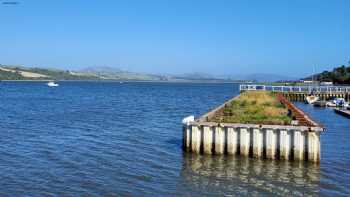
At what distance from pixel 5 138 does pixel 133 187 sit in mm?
19134

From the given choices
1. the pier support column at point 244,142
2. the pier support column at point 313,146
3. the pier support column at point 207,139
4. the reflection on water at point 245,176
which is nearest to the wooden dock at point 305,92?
the pier support column at point 207,139

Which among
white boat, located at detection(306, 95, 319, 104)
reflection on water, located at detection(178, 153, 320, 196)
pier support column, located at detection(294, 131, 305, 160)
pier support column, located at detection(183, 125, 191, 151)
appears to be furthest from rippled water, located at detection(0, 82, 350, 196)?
white boat, located at detection(306, 95, 319, 104)

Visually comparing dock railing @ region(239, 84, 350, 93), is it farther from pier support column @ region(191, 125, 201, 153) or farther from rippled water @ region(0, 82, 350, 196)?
pier support column @ region(191, 125, 201, 153)

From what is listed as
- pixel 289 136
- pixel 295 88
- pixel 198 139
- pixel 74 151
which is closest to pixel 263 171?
pixel 289 136

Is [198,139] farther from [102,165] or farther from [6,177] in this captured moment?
[6,177]

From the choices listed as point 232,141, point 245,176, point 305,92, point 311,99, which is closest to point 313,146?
point 232,141

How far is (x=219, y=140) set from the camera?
2786cm

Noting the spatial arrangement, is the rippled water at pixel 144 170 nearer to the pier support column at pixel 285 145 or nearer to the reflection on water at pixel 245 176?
the reflection on water at pixel 245 176

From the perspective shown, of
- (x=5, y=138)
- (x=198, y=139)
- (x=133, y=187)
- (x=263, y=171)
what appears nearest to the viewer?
(x=133, y=187)

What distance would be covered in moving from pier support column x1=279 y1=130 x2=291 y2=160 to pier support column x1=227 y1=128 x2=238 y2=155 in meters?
2.60

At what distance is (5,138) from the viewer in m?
36.7

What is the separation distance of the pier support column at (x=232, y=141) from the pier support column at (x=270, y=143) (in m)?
1.84

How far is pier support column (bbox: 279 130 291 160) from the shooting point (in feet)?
85.0

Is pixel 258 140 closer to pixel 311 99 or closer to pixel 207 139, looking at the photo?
pixel 207 139
